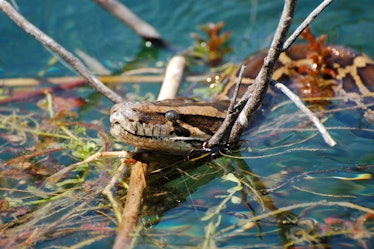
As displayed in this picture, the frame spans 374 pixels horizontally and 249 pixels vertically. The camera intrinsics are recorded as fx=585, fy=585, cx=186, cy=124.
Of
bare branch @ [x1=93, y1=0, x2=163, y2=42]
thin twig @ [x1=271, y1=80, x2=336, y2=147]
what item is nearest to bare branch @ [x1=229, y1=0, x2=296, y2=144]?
thin twig @ [x1=271, y1=80, x2=336, y2=147]

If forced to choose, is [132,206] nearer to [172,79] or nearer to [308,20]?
[308,20]

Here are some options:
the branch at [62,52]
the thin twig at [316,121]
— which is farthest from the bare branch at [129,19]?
the thin twig at [316,121]

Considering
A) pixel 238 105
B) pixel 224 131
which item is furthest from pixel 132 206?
pixel 238 105

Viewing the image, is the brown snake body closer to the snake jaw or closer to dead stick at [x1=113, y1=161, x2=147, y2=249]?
the snake jaw

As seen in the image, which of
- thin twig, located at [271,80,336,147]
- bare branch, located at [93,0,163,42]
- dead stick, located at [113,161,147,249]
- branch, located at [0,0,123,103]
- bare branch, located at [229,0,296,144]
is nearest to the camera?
thin twig, located at [271,80,336,147]

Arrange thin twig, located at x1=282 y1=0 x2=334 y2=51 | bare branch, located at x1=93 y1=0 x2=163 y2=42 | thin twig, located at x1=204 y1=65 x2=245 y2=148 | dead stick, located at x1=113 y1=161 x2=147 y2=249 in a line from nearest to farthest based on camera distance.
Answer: thin twig, located at x1=282 y1=0 x2=334 y2=51 < dead stick, located at x1=113 y1=161 x2=147 y2=249 < thin twig, located at x1=204 y1=65 x2=245 y2=148 < bare branch, located at x1=93 y1=0 x2=163 y2=42

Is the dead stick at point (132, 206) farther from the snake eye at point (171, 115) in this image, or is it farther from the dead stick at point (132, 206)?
the snake eye at point (171, 115)

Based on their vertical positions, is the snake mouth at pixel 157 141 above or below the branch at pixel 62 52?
below
